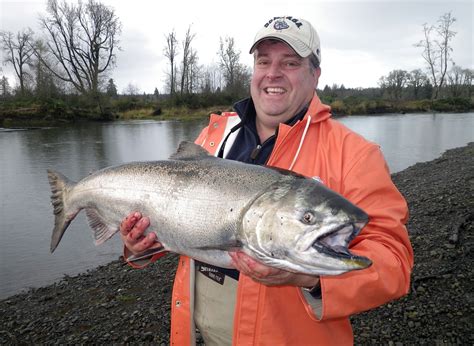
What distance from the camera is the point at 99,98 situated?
47.0 metres

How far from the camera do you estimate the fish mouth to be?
6.24 feet

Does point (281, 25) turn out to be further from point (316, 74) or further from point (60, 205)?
point (60, 205)

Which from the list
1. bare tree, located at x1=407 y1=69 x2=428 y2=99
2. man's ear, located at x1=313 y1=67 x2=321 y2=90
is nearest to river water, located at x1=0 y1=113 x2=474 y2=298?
man's ear, located at x1=313 y1=67 x2=321 y2=90

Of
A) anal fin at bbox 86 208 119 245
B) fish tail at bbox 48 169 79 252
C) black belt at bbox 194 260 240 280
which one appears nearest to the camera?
black belt at bbox 194 260 240 280

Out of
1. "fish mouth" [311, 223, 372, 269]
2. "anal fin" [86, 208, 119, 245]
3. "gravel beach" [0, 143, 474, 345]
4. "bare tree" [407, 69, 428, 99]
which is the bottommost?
"gravel beach" [0, 143, 474, 345]

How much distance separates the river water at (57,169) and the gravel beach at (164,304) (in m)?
0.74

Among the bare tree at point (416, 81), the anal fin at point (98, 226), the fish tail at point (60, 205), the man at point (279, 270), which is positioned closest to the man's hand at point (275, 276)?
the man at point (279, 270)

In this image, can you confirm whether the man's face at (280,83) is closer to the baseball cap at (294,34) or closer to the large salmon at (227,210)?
the baseball cap at (294,34)

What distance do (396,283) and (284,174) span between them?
87cm

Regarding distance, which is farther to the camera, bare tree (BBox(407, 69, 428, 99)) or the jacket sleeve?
bare tree (BBox(407, 69, 428, 99))

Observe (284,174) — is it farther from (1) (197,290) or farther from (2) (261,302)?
(1) (197,290)

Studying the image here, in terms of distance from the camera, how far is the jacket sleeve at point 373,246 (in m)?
2.04

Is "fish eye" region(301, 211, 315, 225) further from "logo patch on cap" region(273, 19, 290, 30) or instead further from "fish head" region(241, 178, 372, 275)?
"logo patch on cap" region(273, 19, 290, 30)

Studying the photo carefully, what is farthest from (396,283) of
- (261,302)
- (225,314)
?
(225,314)
